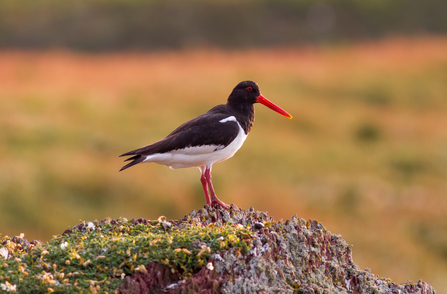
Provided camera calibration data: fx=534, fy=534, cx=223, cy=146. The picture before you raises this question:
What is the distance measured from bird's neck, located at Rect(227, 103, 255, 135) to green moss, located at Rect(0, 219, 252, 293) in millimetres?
2515

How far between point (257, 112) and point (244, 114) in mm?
14653

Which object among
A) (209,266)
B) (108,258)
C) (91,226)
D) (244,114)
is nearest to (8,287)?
(108,258)

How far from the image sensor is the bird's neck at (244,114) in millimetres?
7453

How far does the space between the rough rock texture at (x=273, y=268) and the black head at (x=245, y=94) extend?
221 cm

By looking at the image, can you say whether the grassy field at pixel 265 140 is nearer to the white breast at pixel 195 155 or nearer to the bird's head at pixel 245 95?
the white breast at pixel 195 155

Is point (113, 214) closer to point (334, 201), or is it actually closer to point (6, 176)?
point (6, 176)

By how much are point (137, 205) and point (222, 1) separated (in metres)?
23.0

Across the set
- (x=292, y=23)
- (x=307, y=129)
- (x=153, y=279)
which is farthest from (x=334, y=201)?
(x=292, y=23)

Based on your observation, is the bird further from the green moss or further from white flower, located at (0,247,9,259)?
white flower, located at (0,247,9,259)

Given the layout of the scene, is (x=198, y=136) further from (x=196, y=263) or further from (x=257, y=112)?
(x=257, y=112)

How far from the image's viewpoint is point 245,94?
770 cm

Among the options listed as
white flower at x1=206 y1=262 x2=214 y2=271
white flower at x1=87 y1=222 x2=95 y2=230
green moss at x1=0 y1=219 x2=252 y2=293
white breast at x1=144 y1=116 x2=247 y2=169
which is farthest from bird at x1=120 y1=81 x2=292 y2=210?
white flower at x1=206 y1=262 x2=214 y2=271

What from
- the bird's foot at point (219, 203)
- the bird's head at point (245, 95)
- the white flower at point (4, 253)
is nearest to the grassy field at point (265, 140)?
the bird's foot at point (219, 203)

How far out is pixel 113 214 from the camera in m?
14.6
